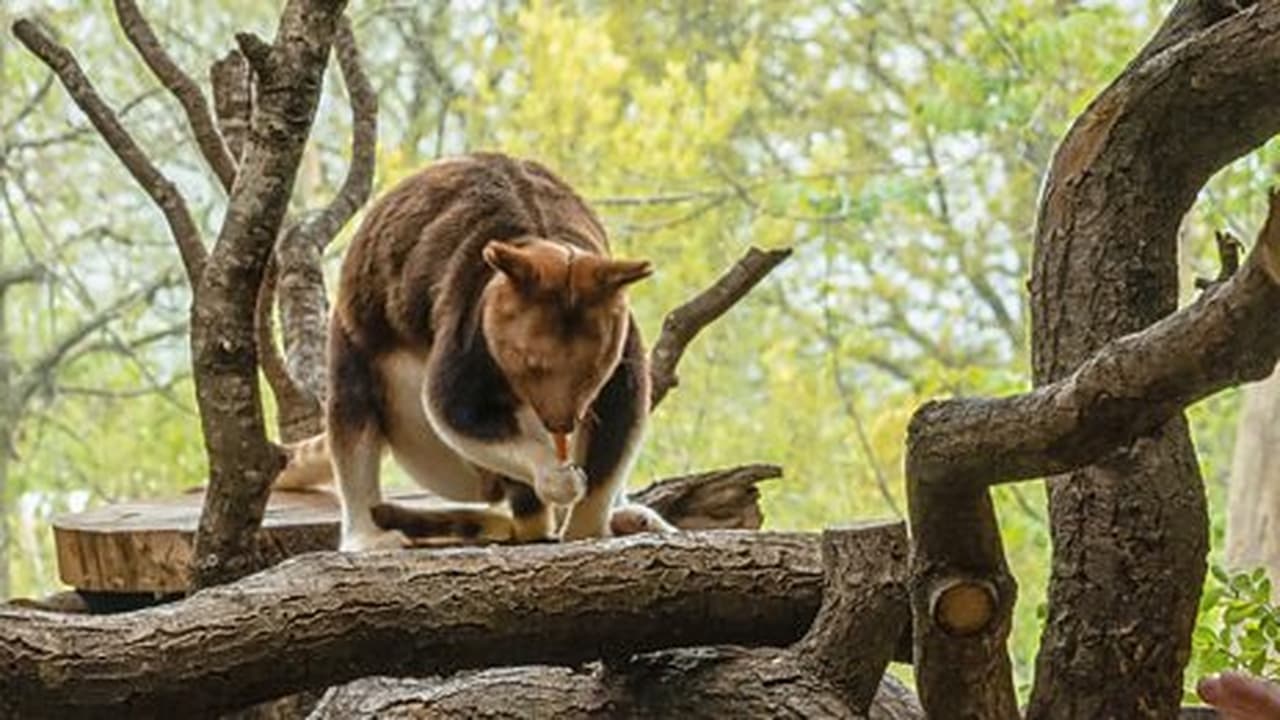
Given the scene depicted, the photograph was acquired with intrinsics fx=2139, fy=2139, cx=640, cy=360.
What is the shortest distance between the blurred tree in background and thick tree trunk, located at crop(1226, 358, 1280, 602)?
0.27 meters

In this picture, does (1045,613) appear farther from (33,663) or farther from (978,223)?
(978,223)

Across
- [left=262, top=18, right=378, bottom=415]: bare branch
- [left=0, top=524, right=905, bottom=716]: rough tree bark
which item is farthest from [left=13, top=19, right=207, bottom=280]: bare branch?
[left=0, top=524, right=905, bottom=716]: rough tree bark

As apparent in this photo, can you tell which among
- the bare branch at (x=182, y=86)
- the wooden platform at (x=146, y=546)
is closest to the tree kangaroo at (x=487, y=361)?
the wooden platform at (x=146, y=546)

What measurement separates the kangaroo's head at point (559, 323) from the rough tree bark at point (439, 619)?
232 mm

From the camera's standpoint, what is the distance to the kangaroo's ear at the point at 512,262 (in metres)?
1.76

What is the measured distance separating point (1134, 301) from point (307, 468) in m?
1.15

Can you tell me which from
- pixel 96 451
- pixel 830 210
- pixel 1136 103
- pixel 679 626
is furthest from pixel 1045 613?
pixel 96 451

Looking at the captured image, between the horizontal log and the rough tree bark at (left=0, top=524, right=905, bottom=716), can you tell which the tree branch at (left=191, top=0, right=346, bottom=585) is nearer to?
the horizontal log

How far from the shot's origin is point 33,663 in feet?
4.49

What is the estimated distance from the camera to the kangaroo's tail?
243 cm

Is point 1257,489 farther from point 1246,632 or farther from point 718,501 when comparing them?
point 1246,632

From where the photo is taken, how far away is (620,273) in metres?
1.77

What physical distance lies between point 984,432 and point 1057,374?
374 mm

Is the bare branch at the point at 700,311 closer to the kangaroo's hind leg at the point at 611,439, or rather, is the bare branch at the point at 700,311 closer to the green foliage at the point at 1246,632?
the kangaroo's hind leg at the point at 611,439
